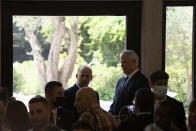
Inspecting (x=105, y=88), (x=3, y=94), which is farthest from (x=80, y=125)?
(x=105, y=88)

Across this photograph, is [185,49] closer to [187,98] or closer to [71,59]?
[187,98]

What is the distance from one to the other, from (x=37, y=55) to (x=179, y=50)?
1960mm

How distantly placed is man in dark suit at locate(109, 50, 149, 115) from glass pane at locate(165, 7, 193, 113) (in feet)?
4.93

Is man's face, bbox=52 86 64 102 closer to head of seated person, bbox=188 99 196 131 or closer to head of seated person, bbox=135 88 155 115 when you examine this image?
head of seated person, bbox=135 88 155 115

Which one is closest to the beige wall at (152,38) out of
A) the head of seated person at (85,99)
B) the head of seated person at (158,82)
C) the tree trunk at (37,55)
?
the tree trunk at (37,55)

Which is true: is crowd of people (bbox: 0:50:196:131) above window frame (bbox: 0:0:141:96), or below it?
below

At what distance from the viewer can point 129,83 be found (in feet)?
17.3

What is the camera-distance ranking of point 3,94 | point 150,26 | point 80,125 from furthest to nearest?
point 150,26
point 3,94
point 80,125

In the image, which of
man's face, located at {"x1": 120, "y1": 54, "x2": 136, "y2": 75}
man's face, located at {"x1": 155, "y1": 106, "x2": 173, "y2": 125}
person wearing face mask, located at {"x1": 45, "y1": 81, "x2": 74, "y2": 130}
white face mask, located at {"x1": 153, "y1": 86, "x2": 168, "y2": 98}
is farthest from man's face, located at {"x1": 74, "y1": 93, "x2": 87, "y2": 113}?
man's face, located at {"x1": 120, "y1": 54, "x2": 136, "y2": 75}

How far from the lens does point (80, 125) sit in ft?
11.3

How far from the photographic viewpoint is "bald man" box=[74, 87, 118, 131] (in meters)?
3.96

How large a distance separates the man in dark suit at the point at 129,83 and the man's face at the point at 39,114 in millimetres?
1420

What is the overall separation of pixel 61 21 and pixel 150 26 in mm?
Answer: 1231

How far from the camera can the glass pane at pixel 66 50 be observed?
269 inches
